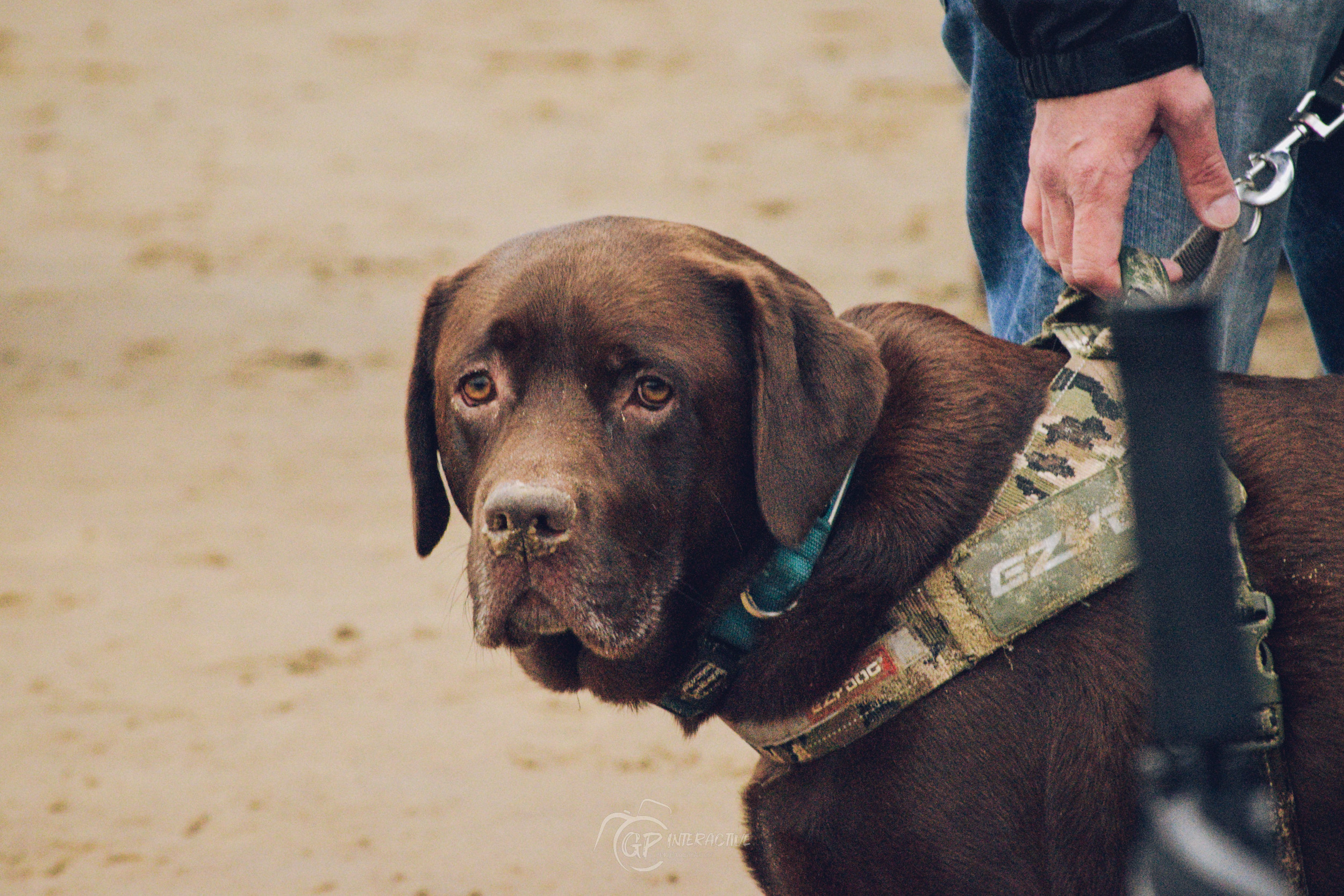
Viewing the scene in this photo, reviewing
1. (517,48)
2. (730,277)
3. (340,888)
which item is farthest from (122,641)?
(517,48)

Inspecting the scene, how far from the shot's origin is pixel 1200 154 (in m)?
2.20

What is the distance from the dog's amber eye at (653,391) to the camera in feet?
7.61

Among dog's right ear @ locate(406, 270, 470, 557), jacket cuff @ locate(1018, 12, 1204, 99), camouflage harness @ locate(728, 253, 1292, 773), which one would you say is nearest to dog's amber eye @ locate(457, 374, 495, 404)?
dog's right ear @ locate(406, 270, 470, 557)

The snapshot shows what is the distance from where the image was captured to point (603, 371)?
233 cm

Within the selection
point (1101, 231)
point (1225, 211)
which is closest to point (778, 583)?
point (1101, 231)

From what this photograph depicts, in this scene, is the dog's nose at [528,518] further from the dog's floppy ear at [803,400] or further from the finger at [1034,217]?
the finger at [1034,217]

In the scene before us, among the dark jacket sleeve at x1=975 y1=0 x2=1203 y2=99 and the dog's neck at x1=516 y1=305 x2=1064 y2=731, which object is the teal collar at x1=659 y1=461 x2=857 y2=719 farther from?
the dark jacket sleeve at x1=975 y1=0 x2=1203 y2=99

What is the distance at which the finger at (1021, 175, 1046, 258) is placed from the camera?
235 centimetres

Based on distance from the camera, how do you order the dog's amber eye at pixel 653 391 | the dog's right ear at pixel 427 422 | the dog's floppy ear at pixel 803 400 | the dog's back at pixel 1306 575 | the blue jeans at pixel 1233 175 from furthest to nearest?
the dog's right ear at pixel 427 422
the blue jeans at pixel 1233 175
the dog's amber eye at pixel 653 391
the dog's floppy ear at pixel 803 400
the dog's back at pixel 1306 575

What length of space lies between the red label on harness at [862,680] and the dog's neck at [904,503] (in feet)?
0.10

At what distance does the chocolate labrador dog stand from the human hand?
0.77 ft

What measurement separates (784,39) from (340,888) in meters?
10.8

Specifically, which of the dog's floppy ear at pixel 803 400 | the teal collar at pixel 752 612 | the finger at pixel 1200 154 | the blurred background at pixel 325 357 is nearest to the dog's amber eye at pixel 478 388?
the dog's floppy ear at pixel 803 400

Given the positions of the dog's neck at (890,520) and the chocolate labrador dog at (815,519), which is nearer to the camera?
the chocolate labrador dog at (815,519)
